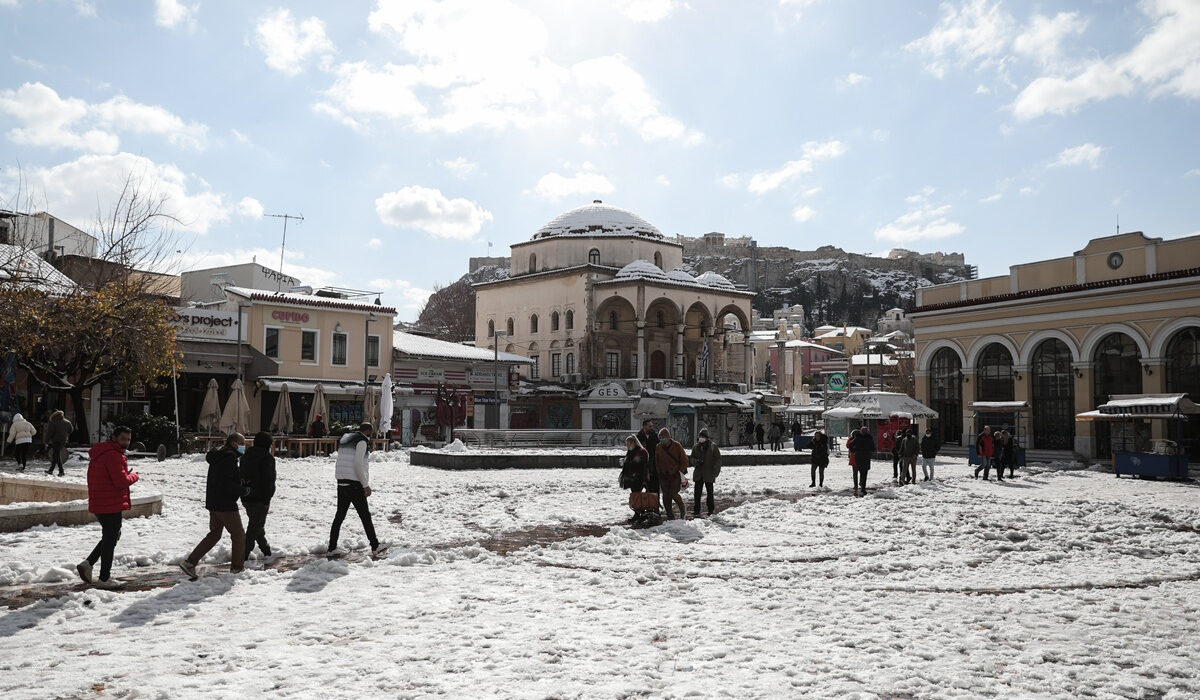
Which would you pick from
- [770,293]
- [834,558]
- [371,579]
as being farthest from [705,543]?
[770,293]

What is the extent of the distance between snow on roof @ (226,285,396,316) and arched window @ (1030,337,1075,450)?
26.0 metres

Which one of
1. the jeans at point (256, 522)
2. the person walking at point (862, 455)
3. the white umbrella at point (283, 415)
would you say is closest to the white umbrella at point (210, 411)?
the white umbrella at point (283, 415)

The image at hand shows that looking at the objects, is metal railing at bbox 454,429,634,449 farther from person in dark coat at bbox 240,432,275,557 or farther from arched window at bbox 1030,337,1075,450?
person in dark coat at bbox 240,432,275,557

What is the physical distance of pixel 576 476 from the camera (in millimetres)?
22594

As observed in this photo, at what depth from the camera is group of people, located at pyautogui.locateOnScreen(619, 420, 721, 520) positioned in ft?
44.0

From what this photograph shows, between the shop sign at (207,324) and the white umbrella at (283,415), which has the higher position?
the shop sign at (207,324)

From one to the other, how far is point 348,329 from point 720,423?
19340 millimetres

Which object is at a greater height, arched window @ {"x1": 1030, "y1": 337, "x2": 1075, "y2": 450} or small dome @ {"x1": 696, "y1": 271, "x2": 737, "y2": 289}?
small dome @ {"x1": 696, "y1": 271, "x2": 737, "y2": 289}

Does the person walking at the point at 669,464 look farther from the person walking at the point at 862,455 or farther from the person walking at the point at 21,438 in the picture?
the person walking at the point at 21,438

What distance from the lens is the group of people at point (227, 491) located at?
8430mm

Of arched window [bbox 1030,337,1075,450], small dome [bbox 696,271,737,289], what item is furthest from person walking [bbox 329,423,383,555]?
small dome [bbox 696,271,737,289]

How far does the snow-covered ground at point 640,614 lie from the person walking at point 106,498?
0.51 metres

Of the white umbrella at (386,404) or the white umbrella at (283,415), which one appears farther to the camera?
the white umbrella at (386,404)

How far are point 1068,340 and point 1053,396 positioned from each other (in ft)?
7.03
